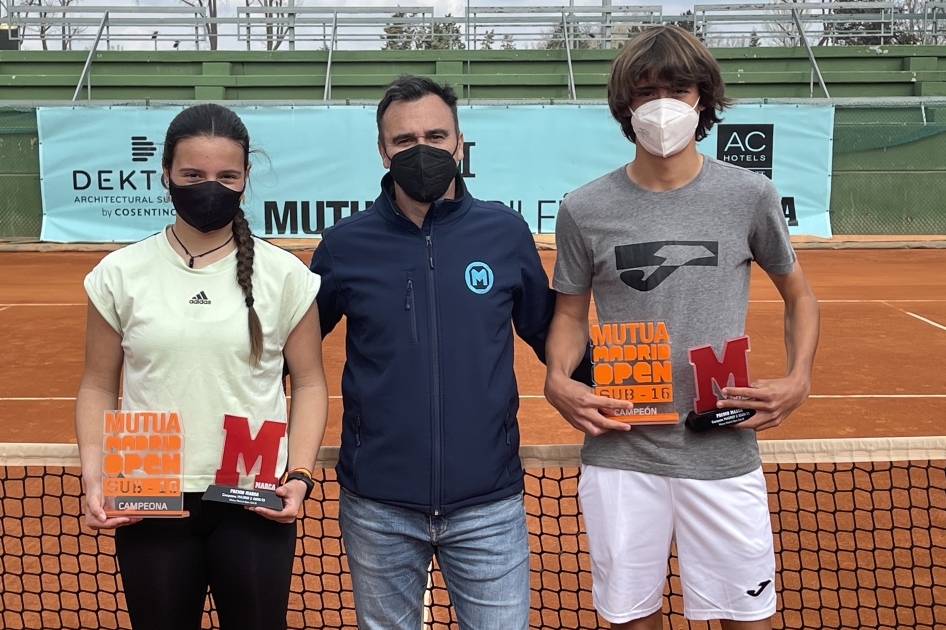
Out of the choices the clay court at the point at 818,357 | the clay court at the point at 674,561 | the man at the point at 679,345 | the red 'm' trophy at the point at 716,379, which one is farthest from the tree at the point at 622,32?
the red 'm' trophy at the point at 716,379

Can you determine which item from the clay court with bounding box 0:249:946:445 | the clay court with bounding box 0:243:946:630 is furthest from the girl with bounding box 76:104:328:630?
the clay court with bounding box 0:249:946:445

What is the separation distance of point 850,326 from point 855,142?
7812mm

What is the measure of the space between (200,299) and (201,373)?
6.9 inches

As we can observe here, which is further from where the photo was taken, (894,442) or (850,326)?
(850,326)

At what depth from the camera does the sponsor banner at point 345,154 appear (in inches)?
604

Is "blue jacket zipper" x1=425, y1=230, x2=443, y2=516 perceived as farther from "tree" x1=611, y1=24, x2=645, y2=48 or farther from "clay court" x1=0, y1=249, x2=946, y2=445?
"tree" x1=611, y1=24, x2=645, y2=48

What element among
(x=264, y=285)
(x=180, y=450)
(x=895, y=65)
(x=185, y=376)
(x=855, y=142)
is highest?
(x=895, y=65)

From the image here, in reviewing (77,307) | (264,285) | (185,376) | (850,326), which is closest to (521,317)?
(264,285)

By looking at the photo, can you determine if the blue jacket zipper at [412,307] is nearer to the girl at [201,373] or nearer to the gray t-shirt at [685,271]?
the girl at [201,373]

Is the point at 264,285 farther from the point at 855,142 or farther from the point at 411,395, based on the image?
the point at 855,142

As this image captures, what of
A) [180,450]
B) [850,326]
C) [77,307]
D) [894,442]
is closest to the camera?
[180,450]

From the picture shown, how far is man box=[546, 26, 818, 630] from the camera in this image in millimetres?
2340

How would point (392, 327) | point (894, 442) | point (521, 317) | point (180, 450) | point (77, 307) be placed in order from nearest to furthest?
1. point (180, 450)
2. point (392, 327)
3. point (521, 317)
4. point (894, 442)
5. point (77, 307)

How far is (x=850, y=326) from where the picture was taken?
31.1 feet
